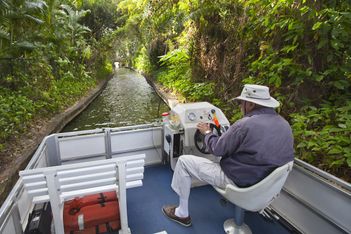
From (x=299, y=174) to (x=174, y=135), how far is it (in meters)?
1.44

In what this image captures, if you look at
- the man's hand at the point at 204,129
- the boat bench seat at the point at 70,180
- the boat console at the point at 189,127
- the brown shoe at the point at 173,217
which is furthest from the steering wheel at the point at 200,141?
the boat bench seat at the point at 70,180

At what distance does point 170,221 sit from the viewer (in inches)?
103

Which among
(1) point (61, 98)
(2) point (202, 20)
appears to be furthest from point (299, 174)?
(1) point (61, 98)

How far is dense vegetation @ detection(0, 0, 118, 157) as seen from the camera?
15.3ft

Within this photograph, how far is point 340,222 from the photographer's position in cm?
197

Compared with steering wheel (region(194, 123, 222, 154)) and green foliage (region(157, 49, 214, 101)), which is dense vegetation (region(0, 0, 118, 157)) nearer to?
steering wheel (region(194, 123, 222, 154))

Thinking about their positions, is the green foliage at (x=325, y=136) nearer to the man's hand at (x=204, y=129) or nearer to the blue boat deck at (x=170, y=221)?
the blue boat deck at (x=170, y=221)

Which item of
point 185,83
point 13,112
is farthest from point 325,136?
point 185,83

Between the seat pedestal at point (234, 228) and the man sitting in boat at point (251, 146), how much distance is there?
56 centimetres

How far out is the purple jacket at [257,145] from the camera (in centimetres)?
188

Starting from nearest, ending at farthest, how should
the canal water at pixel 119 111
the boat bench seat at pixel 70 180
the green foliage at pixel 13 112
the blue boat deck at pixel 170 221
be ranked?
the boat bench seat at pixel 70 180 < the blue boat deck at pixel 170 221 < the green foliage at pixel 13 112 < the canal water at pixel 119 111

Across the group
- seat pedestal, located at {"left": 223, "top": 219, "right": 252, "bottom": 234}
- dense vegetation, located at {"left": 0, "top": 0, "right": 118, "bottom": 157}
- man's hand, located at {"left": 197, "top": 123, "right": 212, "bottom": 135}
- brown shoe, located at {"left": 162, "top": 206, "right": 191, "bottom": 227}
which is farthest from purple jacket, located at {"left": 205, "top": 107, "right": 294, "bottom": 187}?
dense vegetation, located at {"left": 0, "top": 0, "right": 118, "bottom": 157}

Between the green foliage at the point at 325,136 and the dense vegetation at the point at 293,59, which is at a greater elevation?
the dense vegetation at the point at 293,59

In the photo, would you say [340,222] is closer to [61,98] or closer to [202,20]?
[202,20]
